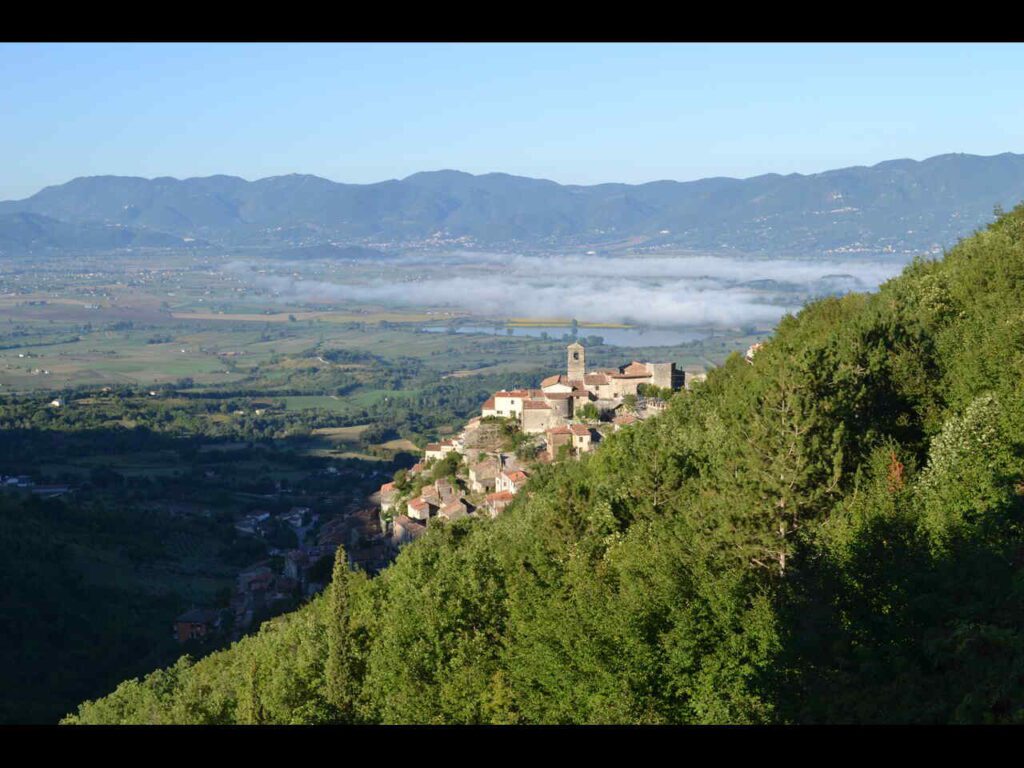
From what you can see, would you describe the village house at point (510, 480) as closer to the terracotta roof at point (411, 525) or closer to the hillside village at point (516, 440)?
the hillside village at point (516, 440)

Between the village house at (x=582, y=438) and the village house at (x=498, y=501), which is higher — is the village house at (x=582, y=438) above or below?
above

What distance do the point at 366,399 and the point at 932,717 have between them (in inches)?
3806

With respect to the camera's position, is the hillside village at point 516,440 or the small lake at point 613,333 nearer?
the hillside village at point 516,440

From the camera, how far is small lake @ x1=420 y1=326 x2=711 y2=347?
13412 centimetres

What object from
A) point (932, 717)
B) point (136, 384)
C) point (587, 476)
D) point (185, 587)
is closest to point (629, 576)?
point (932, 717)

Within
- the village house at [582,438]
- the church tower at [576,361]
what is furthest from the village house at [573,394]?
the village house at [582,438]

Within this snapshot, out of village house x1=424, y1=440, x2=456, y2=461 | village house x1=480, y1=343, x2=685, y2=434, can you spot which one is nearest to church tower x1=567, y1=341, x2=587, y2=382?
village house x1=480, y1=343, x2=685, y2=434

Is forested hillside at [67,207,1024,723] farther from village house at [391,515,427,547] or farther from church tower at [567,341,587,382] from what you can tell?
church tower at [567,341,587,382]

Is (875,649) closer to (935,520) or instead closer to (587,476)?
(935,520)

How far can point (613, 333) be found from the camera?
14675 cm

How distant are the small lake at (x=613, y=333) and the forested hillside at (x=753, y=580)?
368ft

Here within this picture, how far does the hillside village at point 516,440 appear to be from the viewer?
30.0 metres

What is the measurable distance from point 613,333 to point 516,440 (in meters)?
114

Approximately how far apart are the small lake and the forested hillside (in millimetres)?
112155
